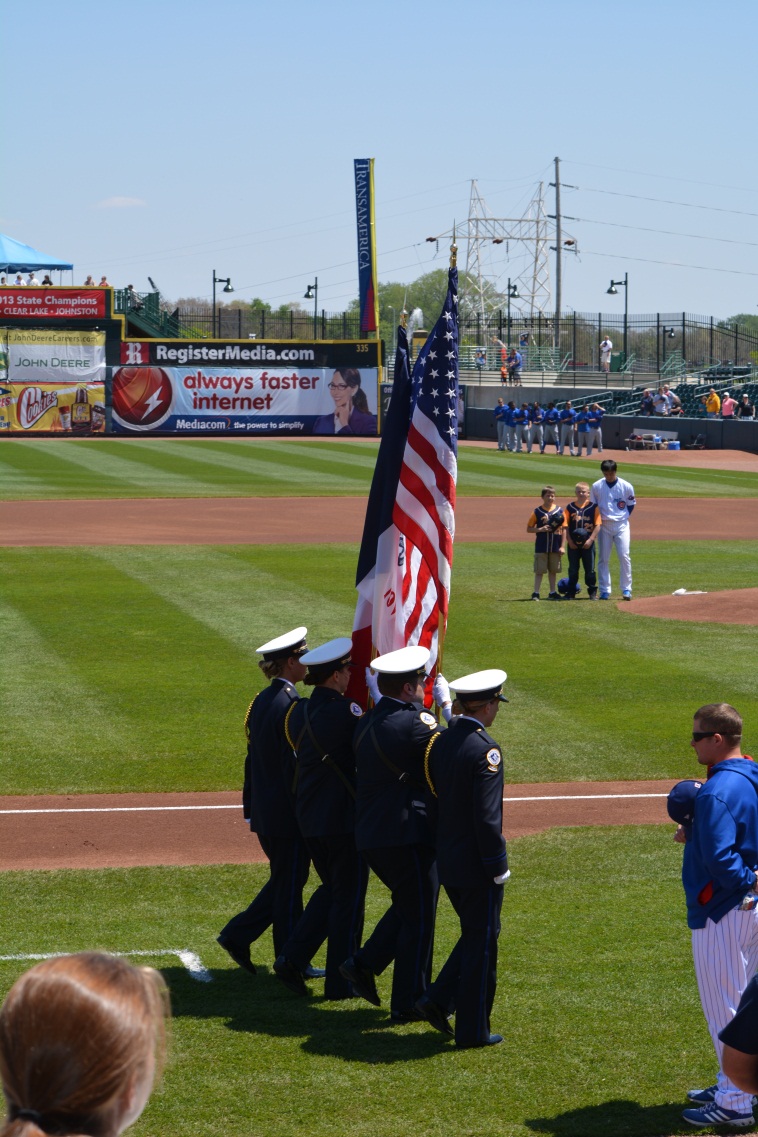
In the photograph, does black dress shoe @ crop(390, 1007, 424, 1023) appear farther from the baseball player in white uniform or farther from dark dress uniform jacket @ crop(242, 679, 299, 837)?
the baseball player in white uniform

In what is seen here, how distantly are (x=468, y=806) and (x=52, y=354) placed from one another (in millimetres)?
51575

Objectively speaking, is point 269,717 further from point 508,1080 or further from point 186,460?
point 186,460

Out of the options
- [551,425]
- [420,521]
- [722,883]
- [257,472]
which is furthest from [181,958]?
[551,425]

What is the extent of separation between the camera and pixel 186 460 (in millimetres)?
44906

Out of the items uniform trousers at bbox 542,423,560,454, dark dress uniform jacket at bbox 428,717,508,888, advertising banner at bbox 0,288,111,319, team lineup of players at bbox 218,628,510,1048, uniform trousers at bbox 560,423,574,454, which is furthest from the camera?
advertising banner at bbox 0,288,111,319

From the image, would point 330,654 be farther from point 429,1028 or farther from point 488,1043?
point 488,1043

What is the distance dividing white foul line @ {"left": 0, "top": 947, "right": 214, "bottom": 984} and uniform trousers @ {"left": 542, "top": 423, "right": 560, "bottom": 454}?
42738mm

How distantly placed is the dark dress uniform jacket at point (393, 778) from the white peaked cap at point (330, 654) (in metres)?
0.51

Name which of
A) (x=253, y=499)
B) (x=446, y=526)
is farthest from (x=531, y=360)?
(x=446, y=526)

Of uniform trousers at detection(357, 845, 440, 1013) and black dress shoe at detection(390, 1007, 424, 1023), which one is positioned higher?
uniform trousers at detection(357, 845, 440, 1013)

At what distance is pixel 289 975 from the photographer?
7324 mm

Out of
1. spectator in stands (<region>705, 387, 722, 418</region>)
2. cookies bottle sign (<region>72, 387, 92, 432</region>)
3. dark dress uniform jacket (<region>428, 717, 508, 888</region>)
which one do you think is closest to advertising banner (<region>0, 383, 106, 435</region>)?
cookies bottle sign (<region>72, 387, 92, 432</region>)

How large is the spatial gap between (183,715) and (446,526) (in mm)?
6328

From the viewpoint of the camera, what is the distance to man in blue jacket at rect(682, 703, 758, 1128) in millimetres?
5652
